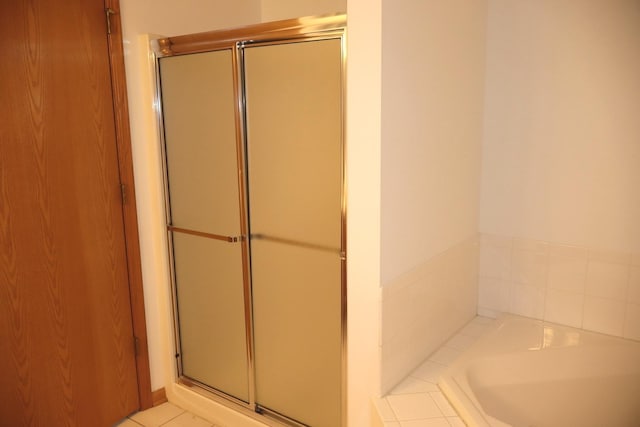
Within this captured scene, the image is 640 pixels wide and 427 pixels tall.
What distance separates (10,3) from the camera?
170 centimetres

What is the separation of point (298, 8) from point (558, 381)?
2177mm

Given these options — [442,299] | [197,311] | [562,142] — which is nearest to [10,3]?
[197,311]

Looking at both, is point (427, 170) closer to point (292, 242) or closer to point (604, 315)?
point (292, 242)

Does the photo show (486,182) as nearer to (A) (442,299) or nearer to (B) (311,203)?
(A) (442,299)

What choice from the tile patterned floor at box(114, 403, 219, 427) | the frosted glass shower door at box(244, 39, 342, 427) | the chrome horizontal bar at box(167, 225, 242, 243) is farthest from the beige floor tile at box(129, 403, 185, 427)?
the chrome horizontal bar at box(167, 225, 242, 243)

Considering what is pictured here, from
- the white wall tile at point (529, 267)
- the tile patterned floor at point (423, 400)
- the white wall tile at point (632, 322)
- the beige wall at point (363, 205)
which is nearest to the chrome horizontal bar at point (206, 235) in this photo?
the beige wall at point (363, 205)

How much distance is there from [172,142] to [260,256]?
0.70m

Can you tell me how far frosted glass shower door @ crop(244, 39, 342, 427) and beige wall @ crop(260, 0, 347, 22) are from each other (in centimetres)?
76

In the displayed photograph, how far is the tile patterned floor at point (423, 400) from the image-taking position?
147cm

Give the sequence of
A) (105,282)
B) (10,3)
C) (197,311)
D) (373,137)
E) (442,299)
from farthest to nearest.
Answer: (197,311), (105,282), (442,299), (10,3), (373,137)

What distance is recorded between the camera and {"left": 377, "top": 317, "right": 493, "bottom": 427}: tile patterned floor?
4.83 ft

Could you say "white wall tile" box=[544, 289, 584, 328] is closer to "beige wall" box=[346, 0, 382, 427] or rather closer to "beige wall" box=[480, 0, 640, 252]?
"beige wall" box=[480, 0, 640, 252]

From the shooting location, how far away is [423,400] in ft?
5.19

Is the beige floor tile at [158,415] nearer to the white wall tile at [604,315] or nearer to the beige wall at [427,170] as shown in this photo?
the beige wall at [427,170]
